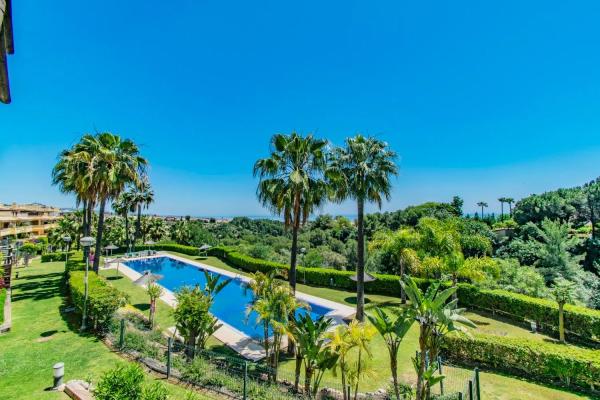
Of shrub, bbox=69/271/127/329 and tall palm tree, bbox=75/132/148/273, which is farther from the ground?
tall palm tree, bbox=75/132/148/273

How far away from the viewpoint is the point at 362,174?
15.5 meters

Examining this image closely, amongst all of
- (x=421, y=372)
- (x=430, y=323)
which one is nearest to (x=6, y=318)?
(x=421, y=372)

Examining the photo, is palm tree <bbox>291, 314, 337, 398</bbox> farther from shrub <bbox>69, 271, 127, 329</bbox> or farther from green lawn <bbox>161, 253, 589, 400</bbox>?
shrub <bbox>69, 271, 127, 329</bbox>

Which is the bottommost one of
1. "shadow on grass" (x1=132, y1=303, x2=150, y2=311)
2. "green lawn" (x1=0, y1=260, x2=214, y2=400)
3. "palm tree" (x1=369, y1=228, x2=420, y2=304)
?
"shadow on grass" (x1=132, y1=303, x2=150, y2=311)

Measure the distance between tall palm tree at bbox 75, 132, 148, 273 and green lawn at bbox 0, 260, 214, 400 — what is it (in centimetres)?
562

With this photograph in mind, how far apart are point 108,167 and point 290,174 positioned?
1257 cm

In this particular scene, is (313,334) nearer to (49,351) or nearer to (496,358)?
(496,358)

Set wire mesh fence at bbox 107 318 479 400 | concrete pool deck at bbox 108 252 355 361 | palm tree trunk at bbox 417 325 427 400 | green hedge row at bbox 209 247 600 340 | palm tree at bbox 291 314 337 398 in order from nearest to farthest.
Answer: palm tree trunk at bbox 417 325 427 400 → wire mesh fence at bbox 107 318 479 400 → palm tree at bbox 291 314 337 398 → concrete pool deck at bbox 108 252 355 361 → green hedge row at bbox 209 247 600 340

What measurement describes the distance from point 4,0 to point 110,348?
11607 mm

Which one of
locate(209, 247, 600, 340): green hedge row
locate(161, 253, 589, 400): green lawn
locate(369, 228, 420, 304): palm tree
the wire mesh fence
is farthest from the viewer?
locate(369, 228, 420, 304): palm tree

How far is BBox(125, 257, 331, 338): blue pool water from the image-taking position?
17156mm

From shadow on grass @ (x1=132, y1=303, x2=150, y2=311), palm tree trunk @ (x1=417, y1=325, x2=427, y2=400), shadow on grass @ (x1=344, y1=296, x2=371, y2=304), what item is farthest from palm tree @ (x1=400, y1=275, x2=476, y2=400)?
shadow on grass @ (x1=132, y1=303, x2=150, y2=311)

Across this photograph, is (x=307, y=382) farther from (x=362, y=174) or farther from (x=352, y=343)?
(x=362, y=174)

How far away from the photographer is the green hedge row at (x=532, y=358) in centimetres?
1002
